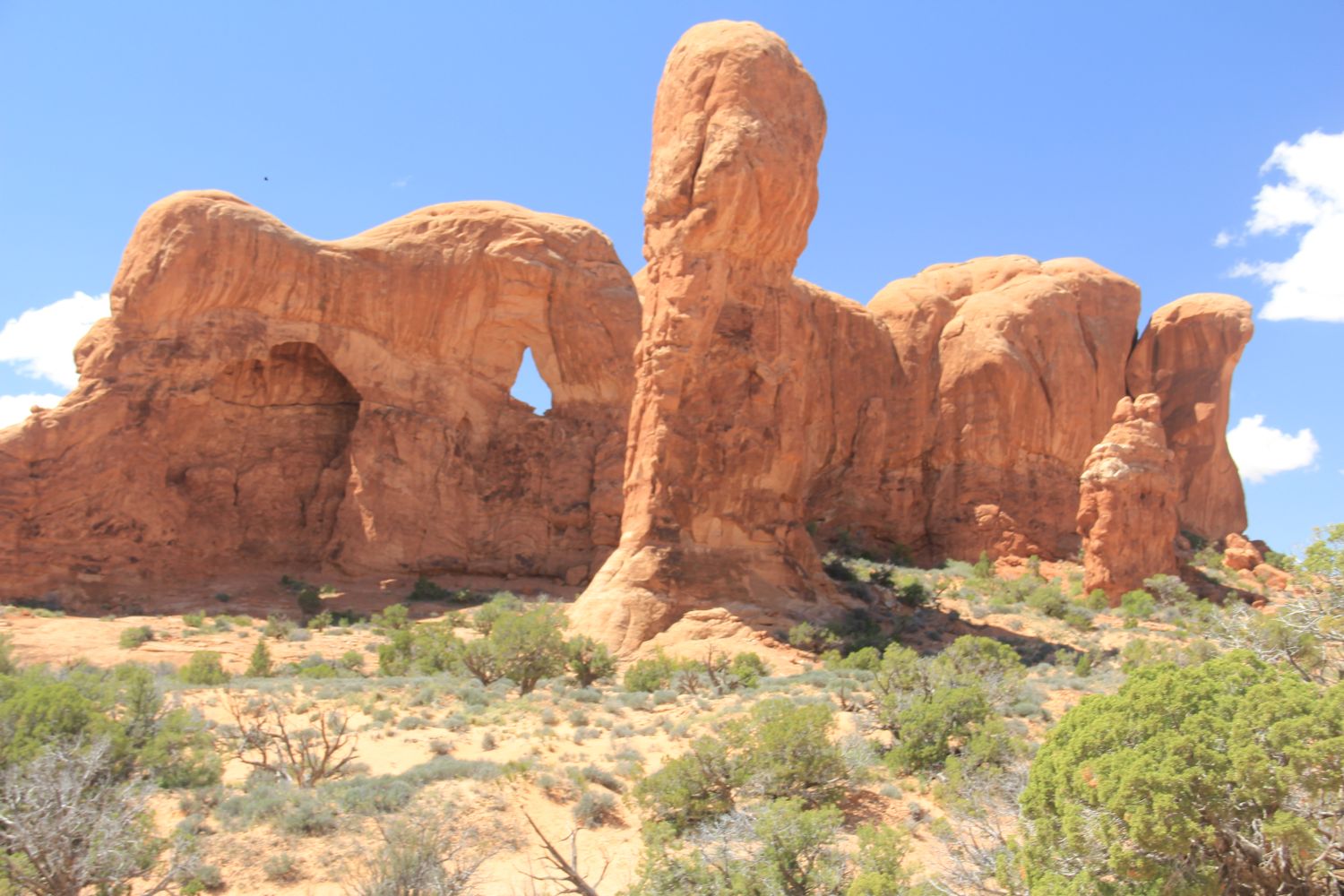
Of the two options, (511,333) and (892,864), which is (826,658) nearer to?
(892,864)

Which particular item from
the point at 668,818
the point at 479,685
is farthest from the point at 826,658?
the point at 668,818

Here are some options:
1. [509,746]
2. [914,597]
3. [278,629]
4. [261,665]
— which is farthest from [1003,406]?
[509,746]

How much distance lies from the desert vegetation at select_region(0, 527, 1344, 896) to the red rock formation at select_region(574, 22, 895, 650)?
233 cm

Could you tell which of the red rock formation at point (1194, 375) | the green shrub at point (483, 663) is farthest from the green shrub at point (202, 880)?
the red rock formation at point (1194, 375)

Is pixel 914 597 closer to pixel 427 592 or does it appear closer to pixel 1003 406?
pixel 1003 406

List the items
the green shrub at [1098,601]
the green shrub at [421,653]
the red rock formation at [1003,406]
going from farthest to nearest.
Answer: the red rock formation at [1003,406] → the green shrub at [1098,601] → the green shrub at [421,653]

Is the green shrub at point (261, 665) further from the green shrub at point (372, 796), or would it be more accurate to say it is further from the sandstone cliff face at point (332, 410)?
the sandstone cliff face at point (332, 410)

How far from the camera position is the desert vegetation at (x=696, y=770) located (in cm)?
685

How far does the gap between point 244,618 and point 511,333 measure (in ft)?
33.6

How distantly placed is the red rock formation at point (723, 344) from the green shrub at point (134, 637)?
823 cm

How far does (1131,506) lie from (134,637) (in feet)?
63.3

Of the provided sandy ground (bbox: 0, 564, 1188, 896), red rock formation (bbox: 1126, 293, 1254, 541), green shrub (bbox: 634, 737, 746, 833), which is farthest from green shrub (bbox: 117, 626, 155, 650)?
red rock formation (bbox: 1126, 293, 1254, 541)

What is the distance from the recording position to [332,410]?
2883 cm

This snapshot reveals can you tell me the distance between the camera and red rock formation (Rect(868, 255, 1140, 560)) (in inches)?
1184
